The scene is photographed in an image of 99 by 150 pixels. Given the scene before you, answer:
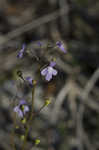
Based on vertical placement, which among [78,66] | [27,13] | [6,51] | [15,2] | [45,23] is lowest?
[78,66]

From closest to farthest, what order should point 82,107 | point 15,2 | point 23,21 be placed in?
point 82,107 → point 23,21 → point 15,2

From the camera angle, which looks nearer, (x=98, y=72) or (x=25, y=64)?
(x=98, y=72)

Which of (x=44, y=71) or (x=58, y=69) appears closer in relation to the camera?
(x=44, y=71)

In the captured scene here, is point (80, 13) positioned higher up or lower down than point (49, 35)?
higher up

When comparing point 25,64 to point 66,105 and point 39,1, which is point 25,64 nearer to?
point 66,105

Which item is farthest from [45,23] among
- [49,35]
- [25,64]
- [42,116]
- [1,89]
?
[42,116]

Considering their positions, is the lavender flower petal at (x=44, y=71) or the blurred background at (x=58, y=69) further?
the blurred background at (x=58, y=69)

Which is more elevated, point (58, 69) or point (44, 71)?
point (58, 69)

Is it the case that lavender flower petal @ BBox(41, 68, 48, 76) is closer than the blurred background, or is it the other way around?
lavender flower petal @ BBox(41, 68, 48, 76)
